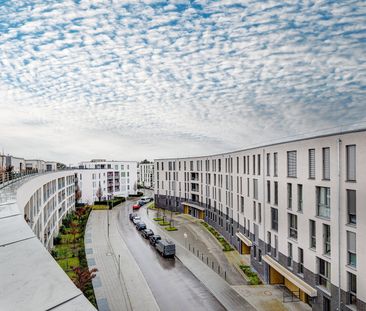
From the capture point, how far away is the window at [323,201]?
60.7ft

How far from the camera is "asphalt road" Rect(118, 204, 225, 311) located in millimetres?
21750

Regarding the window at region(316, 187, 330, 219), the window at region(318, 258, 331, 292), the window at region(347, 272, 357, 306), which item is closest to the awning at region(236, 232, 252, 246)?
the window at region(318, 258, 331, 292)

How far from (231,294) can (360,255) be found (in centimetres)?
1088

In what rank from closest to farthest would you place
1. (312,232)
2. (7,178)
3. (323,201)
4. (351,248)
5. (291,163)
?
(351,248)
(323,201)
(312,232)
(291,163)
(7,178)

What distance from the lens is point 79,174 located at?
7162 cm

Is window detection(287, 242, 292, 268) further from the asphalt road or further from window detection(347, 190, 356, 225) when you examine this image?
window detection(347, 190, 356, 225)

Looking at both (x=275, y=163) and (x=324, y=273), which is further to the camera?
(x=275, y=163)

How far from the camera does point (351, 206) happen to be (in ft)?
54.2

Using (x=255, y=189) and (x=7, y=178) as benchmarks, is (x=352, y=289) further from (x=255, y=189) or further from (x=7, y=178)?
(x=7, y=178)

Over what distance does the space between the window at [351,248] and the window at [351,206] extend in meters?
0.70

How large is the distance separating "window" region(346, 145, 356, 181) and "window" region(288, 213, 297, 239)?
21.2 feet

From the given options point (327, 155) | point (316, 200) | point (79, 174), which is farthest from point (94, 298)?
point (79, 174)

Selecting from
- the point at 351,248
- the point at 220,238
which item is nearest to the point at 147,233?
the point at 220,238

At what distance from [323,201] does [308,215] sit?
1.63 metres
